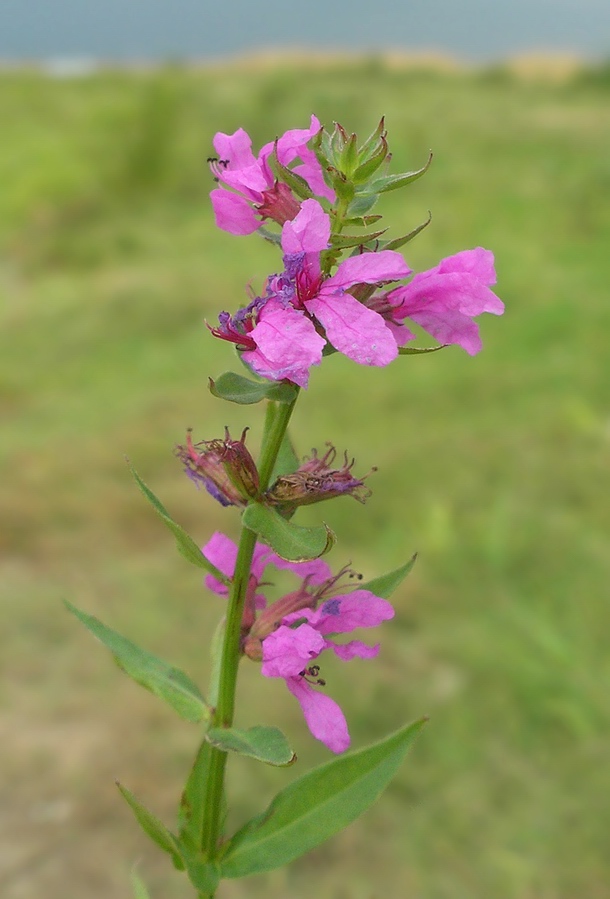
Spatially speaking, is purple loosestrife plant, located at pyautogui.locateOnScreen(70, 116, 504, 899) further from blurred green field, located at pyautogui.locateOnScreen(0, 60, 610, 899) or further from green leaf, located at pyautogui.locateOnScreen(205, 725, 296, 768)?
blurred green field, located at pyautogui.locateOnScreen(0, 60, 610, 899)

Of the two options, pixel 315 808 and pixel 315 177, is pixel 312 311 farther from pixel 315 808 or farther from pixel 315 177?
pixel 315 808

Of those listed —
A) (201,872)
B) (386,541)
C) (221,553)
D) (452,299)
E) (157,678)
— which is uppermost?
(452,299)

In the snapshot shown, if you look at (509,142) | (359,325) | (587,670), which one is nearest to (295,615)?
(359,325)

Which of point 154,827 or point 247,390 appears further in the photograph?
point 154,827

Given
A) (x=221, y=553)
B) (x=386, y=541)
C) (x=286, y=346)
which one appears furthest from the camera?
(x=386, y=541)

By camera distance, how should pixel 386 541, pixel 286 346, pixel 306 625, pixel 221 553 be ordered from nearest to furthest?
pixel 286 346 < pixel 306 625 < pixel 221 553 < pixel 386 541

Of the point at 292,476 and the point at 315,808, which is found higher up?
the point at 292,476

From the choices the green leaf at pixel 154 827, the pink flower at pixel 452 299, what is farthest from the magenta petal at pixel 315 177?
the green leaf at pixel 154 827

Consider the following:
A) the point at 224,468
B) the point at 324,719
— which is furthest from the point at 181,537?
the point at 324,719
